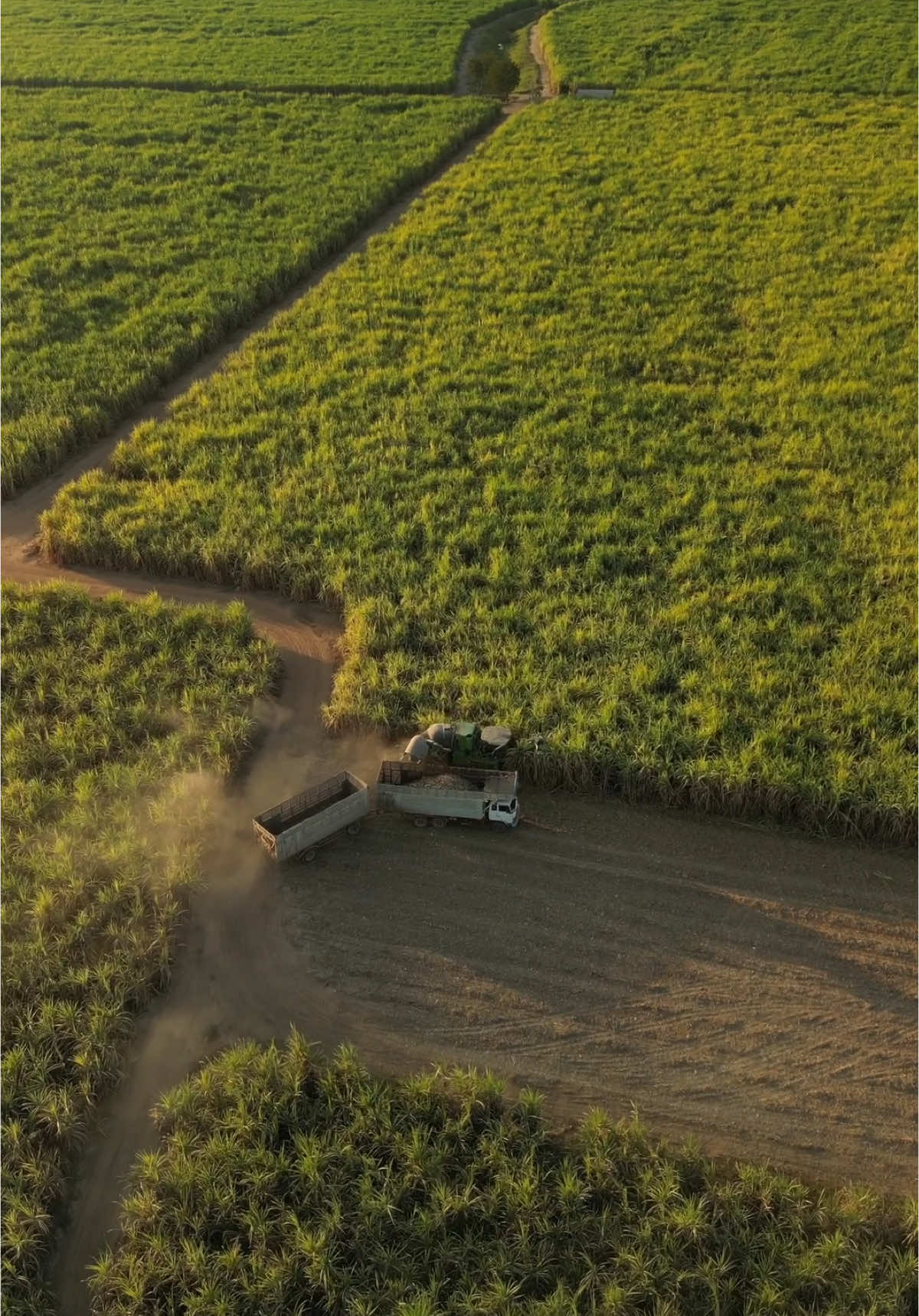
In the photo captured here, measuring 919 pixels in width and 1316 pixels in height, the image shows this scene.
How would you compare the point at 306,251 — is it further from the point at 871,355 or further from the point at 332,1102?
the point at 332,1102

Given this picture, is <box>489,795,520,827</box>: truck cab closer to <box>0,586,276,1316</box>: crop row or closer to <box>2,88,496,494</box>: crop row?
<box>0,586,276,1316</box>: crop row

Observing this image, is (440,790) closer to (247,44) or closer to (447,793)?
(447,793)

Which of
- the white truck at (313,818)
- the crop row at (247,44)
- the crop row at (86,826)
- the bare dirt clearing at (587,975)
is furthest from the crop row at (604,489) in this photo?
the crop row at (247,44)

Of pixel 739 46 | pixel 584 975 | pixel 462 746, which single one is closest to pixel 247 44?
pixel 739 46

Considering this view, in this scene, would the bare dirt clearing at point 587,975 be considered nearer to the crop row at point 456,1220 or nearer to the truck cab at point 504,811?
the truck cab at point 504,811

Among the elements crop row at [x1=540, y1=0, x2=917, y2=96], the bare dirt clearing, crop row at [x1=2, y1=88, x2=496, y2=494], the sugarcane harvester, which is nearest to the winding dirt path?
the bare dirt clearing

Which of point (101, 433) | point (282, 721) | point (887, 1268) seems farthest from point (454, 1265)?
point (101, 433)
